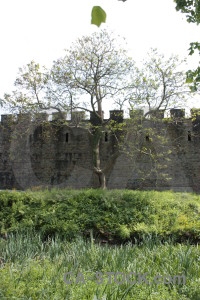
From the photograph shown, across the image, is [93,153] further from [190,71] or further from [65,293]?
[65,293]

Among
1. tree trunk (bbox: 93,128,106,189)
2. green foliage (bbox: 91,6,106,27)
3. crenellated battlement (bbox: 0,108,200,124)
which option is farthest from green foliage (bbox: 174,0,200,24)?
tree trunk (bbox: 93,128,106,189)

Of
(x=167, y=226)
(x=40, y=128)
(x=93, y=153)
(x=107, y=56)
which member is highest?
(x=107, y=56)

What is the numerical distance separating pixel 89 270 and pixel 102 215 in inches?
113

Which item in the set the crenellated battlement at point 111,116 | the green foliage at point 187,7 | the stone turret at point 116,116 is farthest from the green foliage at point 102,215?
the stone turret at point 116,116

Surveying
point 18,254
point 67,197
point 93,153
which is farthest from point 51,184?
point 18,254

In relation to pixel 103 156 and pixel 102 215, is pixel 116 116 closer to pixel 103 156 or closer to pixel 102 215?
pixel 103 156

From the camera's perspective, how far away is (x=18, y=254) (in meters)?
3.74

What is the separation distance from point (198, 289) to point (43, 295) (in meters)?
1.41

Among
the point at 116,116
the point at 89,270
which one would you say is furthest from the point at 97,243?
the point at 116,116

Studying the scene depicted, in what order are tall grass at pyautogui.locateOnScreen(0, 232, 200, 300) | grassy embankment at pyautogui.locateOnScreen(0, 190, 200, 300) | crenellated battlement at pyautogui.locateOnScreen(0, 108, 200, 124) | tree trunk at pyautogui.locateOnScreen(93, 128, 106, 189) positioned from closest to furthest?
1. tall grass at pyautogui.locateOnScreen(0, 232, 200, 300)
2. grassy embankment at pyautogui.locateOnScreen(0, 190, 200, 300)
3. crenellated battlement at pyautogui.locateOnScreen(0, 108, 200, 124)
4. tree trunk at pyautogui.locateOnScreen(93, 128, 106, 189)

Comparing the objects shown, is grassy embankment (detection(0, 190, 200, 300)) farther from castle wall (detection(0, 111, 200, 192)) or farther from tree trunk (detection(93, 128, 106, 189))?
castle wall (detection(0, 111, 200, 192))

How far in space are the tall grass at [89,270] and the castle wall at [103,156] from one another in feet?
24.5

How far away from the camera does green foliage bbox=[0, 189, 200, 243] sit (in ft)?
18.0

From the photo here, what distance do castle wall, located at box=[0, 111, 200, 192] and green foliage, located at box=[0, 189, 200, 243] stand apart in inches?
187
